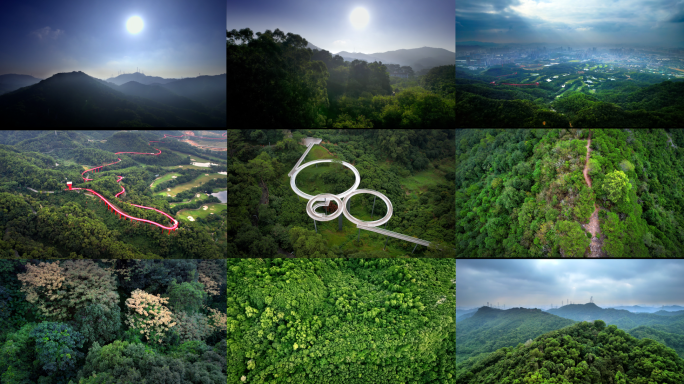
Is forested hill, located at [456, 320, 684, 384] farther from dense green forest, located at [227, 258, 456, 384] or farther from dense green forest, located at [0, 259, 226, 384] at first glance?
dense green forest, located at [0, 259, 226, 384]

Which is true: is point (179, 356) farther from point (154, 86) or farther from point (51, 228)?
point (154, 86)

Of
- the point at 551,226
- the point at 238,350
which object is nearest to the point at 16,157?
the point at 238,350

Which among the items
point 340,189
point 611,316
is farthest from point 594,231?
point 340,189

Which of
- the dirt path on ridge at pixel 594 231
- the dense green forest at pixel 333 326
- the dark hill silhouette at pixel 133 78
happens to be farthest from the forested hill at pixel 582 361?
the dark hill silhouette at pixel 133 78

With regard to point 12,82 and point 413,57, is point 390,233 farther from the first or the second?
point 12,82

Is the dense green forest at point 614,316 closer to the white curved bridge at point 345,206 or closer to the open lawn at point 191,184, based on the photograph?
the white curved bridge at point 345,206

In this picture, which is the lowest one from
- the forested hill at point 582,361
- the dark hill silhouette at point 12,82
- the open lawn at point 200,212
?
the forested hill at point 582,361

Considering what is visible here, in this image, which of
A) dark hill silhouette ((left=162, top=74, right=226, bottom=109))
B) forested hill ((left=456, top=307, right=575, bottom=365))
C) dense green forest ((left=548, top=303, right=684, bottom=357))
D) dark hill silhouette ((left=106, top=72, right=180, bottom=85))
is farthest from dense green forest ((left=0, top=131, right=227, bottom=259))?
dense green forest ((left=548, top=303, right=684, bottom=357))

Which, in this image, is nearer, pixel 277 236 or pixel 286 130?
pixel 277 236
